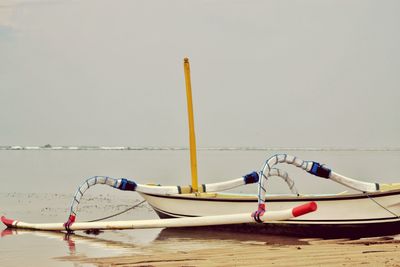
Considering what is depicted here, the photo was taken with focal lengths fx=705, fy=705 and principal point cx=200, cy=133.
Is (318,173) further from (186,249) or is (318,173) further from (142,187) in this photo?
(142,187)

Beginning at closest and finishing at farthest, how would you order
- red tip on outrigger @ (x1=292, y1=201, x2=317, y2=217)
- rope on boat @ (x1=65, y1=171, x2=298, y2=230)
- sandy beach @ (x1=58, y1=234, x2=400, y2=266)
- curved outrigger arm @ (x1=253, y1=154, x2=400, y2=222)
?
sandy beach @ (x1=58, y1=234, x2=400, y2=266) < red tip on outrigger @ (x1=292, y1=201, x2=317, y2=217) < curved outrigger arm @ (x1=253, y1=154, x2=400, y2=222) < rope on boat @ (x1=65, y1=171, x2=298, y2=230)

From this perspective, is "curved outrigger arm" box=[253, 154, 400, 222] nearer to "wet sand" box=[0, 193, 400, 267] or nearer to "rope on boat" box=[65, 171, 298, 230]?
"wet sand" box=[0, 193, 400, 267]

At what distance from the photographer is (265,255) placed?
1054cm

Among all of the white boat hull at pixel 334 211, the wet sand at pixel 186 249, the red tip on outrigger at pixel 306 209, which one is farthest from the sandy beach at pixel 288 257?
the white boat hull at pixel 334 211

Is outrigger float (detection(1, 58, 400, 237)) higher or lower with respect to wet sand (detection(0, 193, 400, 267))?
higher

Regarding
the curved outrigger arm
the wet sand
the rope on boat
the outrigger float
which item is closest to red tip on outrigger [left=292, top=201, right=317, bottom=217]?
the outrigger float

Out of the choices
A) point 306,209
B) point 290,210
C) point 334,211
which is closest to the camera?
point 306,209

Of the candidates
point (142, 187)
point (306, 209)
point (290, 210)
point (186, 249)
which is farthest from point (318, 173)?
point (142, 187)

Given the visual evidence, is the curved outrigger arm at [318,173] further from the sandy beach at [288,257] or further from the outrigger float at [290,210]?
the sandy beach at [288,257]

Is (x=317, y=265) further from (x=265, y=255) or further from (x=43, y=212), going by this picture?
(x=43, y=212)

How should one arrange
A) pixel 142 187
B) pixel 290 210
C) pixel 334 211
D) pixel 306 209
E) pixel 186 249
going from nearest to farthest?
pixel 306 209 → pixel 290 210 → pixel 186 249 → pixel 334 211 → pixel 142 187

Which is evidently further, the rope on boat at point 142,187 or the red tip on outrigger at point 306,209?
the rope on boat at point 142,187

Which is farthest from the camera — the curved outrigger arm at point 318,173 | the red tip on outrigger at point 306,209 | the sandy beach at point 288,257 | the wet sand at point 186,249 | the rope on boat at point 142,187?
the rope on boat at point 142,187

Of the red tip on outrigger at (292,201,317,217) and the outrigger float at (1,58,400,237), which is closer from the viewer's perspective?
the red tip on outrigger at (292,201,317,217)
